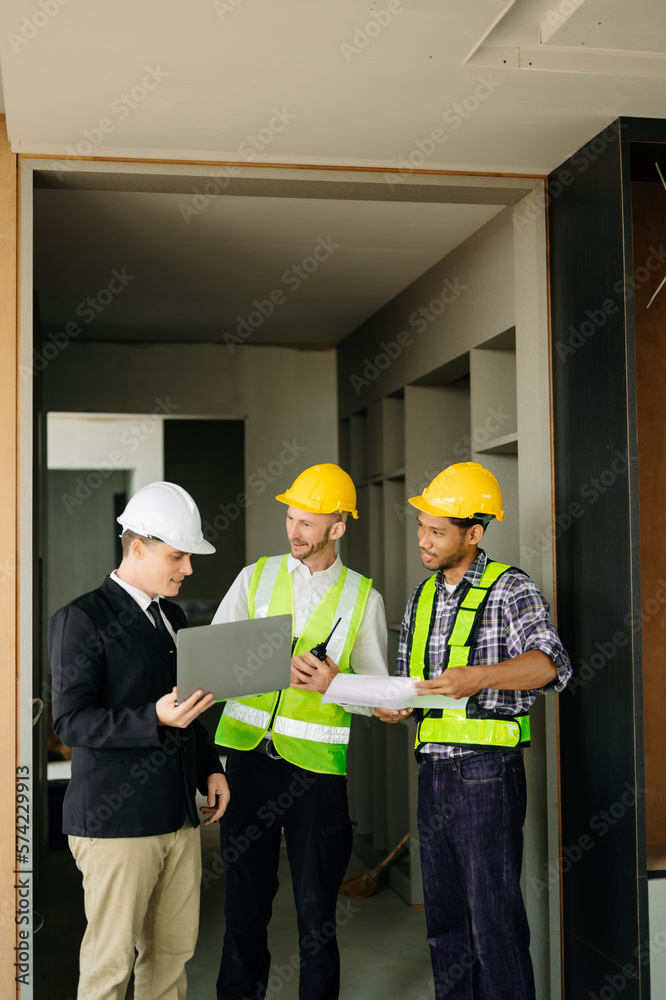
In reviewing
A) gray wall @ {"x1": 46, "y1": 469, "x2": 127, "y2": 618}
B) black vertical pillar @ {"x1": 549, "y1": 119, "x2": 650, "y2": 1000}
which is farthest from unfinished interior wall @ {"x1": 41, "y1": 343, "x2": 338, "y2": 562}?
black vertical pillar @ {"x1": 549, "y1": 119, "x2": 650, "y2": 1000}

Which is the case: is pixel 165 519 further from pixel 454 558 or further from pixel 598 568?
pixel 598 568

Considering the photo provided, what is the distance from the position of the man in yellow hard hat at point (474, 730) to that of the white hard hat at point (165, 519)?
741mm

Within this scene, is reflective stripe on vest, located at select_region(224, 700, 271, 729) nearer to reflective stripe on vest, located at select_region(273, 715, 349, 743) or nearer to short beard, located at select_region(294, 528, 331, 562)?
reflective stripe on vest, located at select_region(273, 715, 349, 743)

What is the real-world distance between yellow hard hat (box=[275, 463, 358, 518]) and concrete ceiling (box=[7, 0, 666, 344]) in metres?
1.08

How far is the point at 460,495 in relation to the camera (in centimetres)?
300

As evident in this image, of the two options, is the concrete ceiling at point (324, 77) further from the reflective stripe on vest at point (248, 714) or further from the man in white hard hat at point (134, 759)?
the reflective stripe on vest at point (248, 714)

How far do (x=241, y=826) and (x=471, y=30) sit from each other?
7.91ft

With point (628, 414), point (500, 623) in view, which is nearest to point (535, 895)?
point (500, 623)

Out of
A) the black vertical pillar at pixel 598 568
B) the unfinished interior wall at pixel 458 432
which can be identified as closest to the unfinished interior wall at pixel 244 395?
the unfinished interior wall at pixel 458 432

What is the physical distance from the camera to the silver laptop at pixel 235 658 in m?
2.30

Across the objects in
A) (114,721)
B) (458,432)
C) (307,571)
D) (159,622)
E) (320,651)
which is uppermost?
(458,432)

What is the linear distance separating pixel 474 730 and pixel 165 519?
1.12 meters

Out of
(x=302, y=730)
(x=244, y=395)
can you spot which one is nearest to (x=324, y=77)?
(x=302, y=730)

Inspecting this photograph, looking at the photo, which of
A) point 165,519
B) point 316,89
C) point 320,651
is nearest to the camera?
point 165,519
